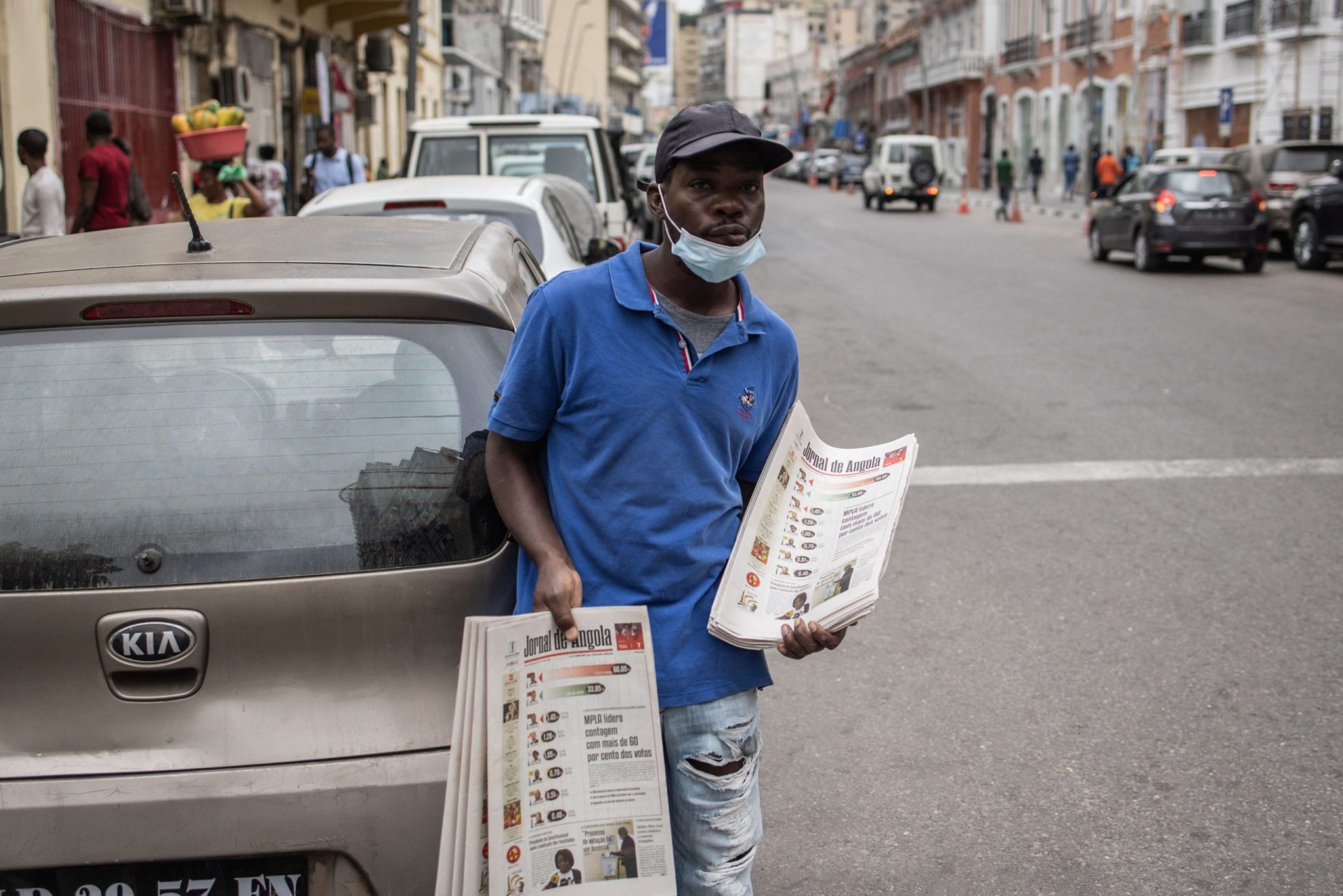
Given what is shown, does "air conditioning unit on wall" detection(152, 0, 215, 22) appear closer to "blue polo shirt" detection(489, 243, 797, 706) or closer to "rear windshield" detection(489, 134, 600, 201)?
"rear windshield" detection(489, 134, 600, 201)

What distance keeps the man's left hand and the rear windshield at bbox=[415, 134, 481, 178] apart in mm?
10651

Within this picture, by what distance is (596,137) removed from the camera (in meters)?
12.4

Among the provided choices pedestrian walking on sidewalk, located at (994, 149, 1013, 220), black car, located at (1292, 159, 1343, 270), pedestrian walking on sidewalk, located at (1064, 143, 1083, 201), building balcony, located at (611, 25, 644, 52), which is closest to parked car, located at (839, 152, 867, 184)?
pedestrian walking on sidewalk, located at (1064, 143, 1083, 201)

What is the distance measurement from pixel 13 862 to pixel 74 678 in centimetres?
31

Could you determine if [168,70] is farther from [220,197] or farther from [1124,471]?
[1124,471]

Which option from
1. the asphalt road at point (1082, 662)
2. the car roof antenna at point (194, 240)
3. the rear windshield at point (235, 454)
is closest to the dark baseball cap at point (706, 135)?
the rear windshield at point (235, 454)

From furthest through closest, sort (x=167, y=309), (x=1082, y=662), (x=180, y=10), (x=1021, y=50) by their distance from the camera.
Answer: (x=1021, y=50), (x=180, y=10), (x=1082, y=662), (x=167, y=309)

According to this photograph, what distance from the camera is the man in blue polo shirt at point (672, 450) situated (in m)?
2.26

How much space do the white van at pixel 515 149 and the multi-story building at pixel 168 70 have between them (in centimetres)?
392

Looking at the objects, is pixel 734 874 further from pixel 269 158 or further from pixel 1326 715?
pixel 269 158

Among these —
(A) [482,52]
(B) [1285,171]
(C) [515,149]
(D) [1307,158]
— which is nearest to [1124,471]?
(C) [515,149]

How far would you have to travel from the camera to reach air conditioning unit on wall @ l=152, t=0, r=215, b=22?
1680 cm

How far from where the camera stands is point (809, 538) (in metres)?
2.41

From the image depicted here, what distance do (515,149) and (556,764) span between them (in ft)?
35.7
